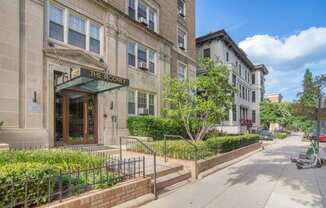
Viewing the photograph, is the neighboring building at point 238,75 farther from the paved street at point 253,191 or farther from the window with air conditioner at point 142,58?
the paved street at point 253,191

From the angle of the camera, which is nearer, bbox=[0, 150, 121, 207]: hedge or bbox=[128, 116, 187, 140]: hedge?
bbox=[0, 150, 121, 207]: hedge

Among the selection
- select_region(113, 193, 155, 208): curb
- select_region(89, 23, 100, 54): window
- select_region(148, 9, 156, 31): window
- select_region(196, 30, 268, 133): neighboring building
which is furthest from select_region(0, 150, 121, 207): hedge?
select_region(196, 30, 268, 133): neighboring building

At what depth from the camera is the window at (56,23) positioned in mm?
11457

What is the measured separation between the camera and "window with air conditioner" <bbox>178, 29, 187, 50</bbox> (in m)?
22.8

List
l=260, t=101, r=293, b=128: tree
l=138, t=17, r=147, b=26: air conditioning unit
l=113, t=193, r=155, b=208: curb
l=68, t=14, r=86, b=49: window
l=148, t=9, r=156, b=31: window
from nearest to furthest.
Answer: l=113, t=193, r=155, b=208: curb < l=68, t=14, r=86, b=49: window < l=138, t=17, r=147, b=26: air conditioning unit < l=148, t=9, r=156, b=31: window < l=260, t=101, r=293, b=128: tree

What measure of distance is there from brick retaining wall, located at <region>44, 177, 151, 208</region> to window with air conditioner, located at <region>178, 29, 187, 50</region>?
58.1 ft

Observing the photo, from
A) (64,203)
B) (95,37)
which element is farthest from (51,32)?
(64,203)

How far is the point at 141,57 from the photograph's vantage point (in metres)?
17.4

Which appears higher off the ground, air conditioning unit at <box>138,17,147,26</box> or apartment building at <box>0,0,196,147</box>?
air conditioning unit at <box>138,17,147,26</box>

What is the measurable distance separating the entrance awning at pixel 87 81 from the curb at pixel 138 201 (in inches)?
199

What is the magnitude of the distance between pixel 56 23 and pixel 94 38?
2309 millimetres

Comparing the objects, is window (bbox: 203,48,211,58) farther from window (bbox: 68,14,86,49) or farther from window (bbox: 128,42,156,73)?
window (bbox: 68,14,86,49)

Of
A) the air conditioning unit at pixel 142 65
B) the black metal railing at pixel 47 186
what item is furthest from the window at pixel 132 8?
the black metal railing at pixel 47 186

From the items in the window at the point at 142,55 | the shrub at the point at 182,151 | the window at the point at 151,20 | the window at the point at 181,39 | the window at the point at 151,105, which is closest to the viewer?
the shrub at the point at 182,151
